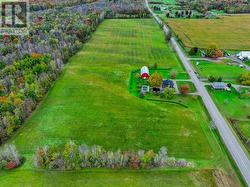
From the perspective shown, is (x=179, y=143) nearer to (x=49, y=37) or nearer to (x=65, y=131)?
(x=65, y=131)

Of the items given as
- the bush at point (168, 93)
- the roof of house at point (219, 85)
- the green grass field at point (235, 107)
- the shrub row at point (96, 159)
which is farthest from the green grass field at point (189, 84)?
the shrub row at point (96, 159)

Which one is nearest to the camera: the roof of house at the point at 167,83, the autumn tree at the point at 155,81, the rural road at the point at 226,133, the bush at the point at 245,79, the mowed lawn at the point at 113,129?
the mowed lawn at the point at 113,129

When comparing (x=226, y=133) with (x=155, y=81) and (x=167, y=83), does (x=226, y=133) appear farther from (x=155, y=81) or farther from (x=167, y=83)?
(x=167, y=83)

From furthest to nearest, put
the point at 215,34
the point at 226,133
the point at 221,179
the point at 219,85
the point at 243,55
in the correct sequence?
1. the point at 215,34
2. the point at 243,55
3. the point at 219,85
4. the point at 226,133
5. the point at 221,179

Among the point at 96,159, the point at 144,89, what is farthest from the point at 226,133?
the point at 96,159

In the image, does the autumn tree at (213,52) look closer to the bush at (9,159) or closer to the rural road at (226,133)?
the rural road at (226,133)

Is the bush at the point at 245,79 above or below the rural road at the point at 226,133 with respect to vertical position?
above

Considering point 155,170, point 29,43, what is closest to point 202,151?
point 155,170
